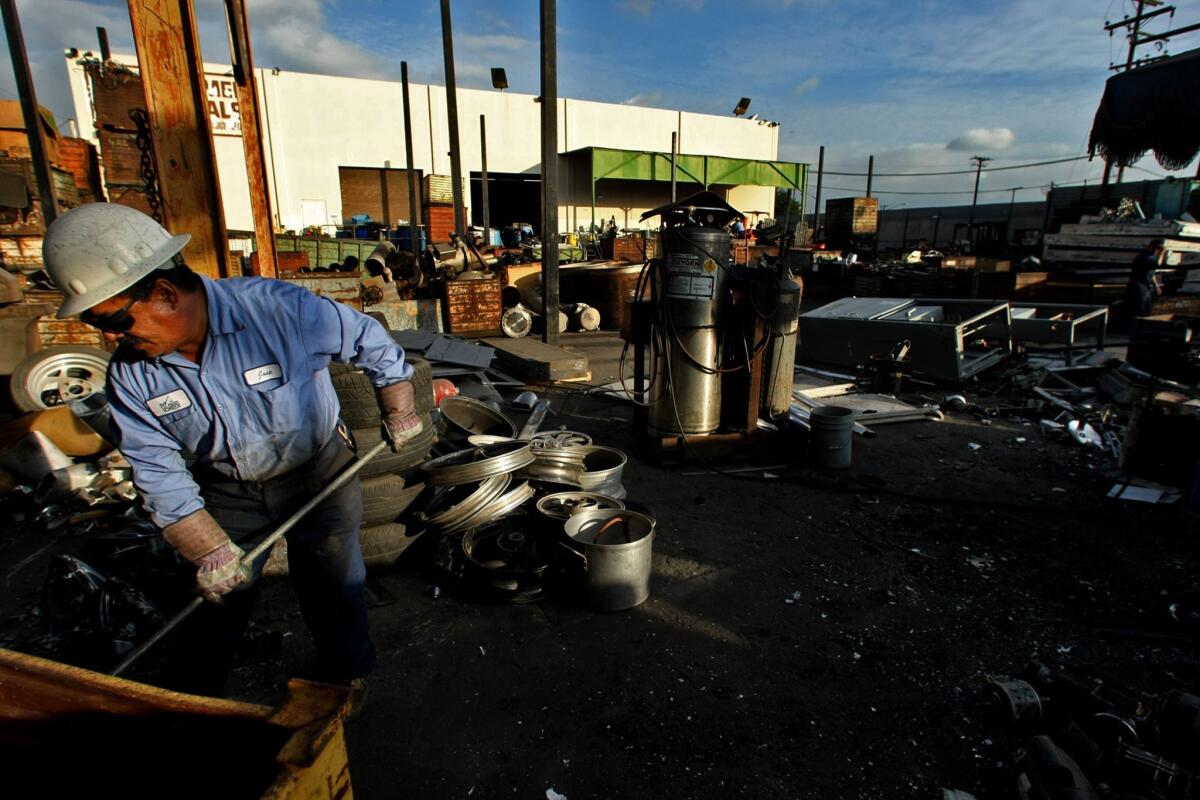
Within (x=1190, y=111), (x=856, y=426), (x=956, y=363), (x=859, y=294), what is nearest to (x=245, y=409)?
(x=856, y=426)

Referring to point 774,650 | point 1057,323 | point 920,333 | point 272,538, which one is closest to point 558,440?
point 774,650

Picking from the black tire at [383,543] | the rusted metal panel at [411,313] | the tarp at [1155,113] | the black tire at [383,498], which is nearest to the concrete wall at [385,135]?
the rusted metal panel at [411,313]

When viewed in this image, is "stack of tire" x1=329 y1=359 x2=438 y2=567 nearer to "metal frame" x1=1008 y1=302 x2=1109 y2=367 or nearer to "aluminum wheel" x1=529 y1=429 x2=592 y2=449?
"aluminum wheel" x1=529 y1=429 x2=592 y2=449

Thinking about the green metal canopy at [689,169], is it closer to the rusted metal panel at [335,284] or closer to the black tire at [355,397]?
the rusted metal panel at [335,284]

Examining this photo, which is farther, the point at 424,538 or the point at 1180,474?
the point at 1180,474

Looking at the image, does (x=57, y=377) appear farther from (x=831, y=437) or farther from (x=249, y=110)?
(x=831, y=437)

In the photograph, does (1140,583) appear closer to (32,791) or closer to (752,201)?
(32,791)

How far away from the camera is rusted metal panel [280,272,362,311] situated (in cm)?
905

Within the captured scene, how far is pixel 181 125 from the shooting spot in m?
4.75

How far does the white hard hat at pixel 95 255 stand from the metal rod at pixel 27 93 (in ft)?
35.8

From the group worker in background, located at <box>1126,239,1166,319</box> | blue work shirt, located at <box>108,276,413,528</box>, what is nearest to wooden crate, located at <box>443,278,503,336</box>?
blue work shirt, located at <box>108,276,413,528</box>

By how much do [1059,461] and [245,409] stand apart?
6.64 meters

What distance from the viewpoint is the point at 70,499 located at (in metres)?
4.63

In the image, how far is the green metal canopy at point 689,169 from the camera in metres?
24.5
